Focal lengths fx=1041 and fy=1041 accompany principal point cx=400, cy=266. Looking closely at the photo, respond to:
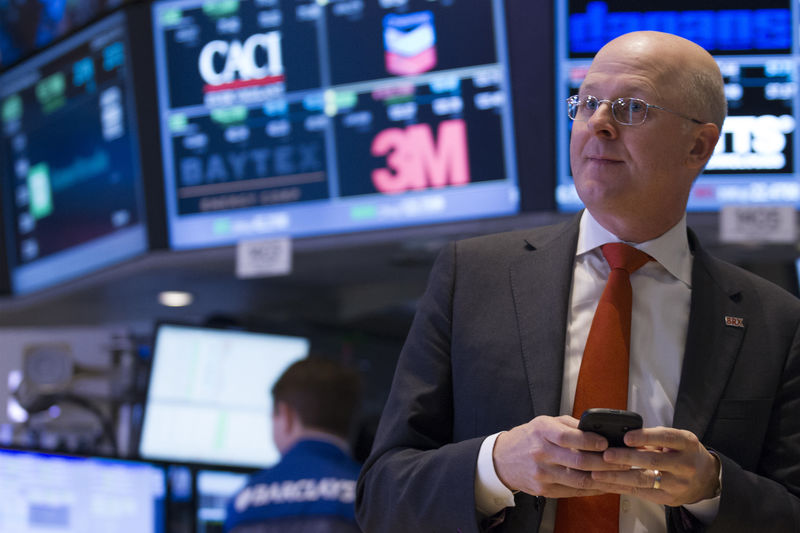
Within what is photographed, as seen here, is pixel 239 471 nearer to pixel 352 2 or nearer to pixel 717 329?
pixel 352 2

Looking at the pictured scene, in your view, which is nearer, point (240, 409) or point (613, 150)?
point (613, 150)

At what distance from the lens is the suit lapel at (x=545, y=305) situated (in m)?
1.36

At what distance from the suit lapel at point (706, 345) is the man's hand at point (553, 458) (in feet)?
0.66

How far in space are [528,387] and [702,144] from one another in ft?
1.51

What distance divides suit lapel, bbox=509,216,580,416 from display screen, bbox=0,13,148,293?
6.11ft

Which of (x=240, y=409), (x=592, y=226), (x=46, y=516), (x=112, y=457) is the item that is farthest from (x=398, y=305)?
(x=592, y=226)

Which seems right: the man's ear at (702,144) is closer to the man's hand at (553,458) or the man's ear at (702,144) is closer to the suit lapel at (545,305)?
the suit lapel at (545,305)

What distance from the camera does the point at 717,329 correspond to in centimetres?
143

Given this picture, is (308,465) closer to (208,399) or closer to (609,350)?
(208,399)

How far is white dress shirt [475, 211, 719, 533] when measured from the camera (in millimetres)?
1323

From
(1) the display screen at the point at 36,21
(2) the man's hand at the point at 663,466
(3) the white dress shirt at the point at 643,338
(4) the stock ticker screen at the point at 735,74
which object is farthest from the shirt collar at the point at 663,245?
A: (1) the display screen at the point at 36,21

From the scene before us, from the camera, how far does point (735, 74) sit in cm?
263

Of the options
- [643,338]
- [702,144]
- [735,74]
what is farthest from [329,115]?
[643,338]

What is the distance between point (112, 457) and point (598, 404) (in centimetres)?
212
